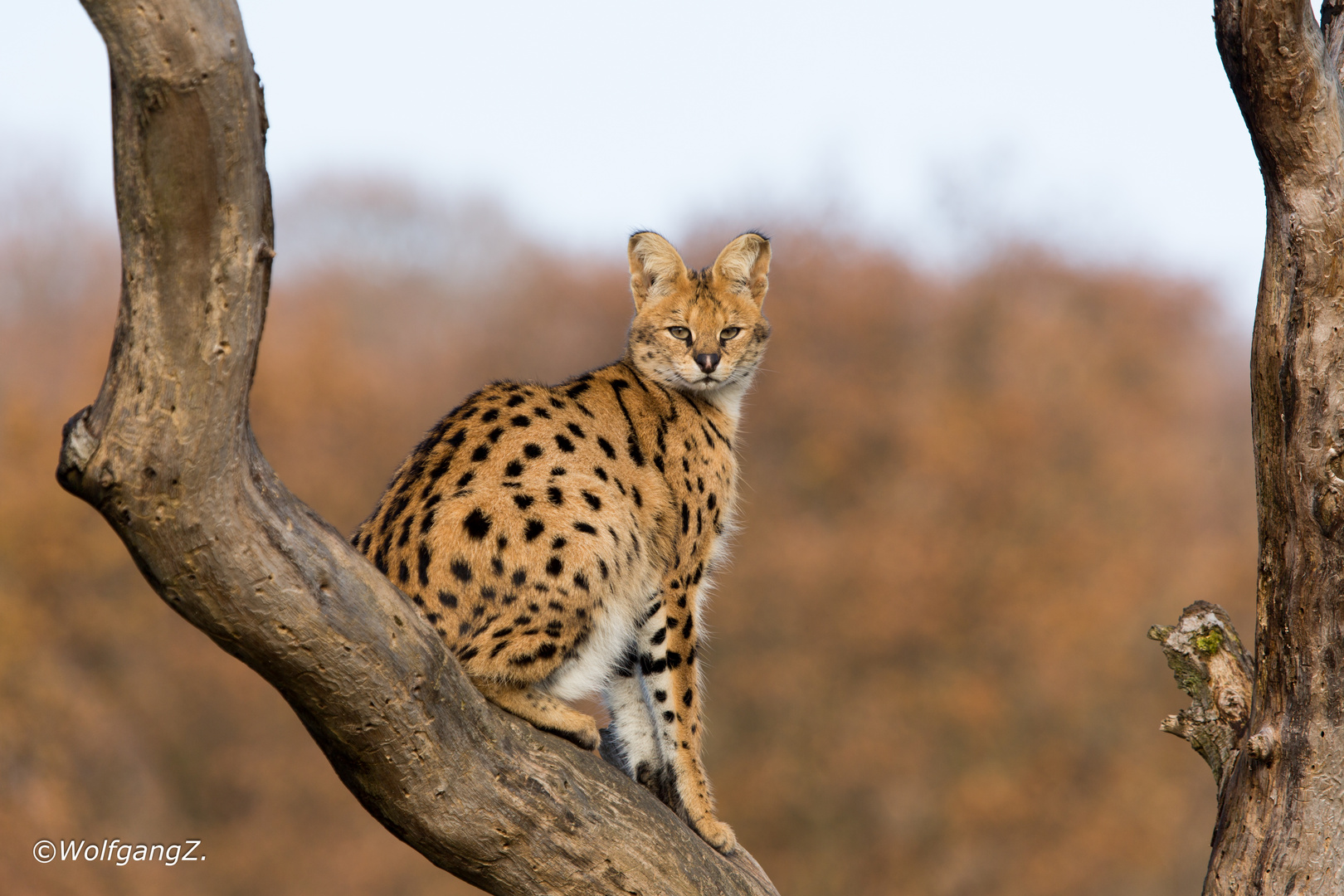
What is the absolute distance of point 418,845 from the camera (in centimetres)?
548

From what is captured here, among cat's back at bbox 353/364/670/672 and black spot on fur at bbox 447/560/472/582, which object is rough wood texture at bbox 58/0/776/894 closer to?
cat's back at bbox 353/364/670/672

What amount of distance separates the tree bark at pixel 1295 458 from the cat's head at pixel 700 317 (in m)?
3.28

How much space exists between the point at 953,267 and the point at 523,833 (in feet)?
109

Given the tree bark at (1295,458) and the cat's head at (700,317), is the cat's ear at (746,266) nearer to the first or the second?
the cat's head at (700,317)

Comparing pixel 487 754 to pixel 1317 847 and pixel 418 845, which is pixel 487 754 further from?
pixel 1317 847

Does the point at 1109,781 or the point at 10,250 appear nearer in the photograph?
the point at 1109,781

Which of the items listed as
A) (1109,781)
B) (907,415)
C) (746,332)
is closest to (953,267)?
(907,415)

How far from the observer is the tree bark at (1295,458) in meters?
5.27

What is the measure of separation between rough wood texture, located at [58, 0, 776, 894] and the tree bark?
3.06 m

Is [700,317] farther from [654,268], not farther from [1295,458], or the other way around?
[1295,458]

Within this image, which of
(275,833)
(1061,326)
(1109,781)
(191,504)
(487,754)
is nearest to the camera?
(191,504)

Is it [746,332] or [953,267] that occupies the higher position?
[953,267]

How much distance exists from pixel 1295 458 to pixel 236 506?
4327mm
